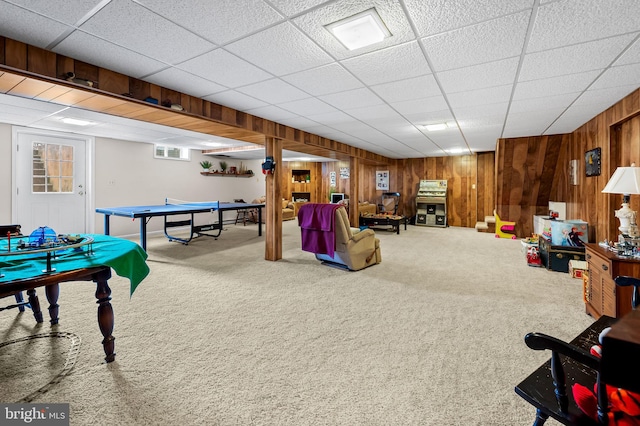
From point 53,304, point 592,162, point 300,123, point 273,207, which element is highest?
point 300,123

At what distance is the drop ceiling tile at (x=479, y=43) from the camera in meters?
1.99

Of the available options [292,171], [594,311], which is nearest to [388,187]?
[292,171]

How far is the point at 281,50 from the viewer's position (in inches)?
93.8

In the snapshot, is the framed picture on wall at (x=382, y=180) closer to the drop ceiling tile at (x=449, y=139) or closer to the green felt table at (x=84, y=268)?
the drop ceiling tile at (x=449, y=139)

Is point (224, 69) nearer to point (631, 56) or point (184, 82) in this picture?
point (184, 82)

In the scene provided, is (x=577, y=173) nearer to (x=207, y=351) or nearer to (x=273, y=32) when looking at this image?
(x=273, y=32)

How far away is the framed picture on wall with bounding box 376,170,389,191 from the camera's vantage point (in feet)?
36.2

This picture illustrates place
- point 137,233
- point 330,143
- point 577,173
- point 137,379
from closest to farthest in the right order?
point 137,379 → point 577,173 → point 330,143 → point 137,233

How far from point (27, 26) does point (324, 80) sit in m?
2.29

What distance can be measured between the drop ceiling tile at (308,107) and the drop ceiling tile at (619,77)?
9.34 feet

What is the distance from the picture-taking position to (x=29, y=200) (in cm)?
571

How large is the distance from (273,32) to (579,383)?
259 cm

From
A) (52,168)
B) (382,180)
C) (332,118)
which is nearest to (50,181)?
(52,168)

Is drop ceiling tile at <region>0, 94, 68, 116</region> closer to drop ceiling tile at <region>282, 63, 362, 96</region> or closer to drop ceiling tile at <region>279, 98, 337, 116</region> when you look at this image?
drop ceiling tile at <region>279, 98, 337, 116</region>
